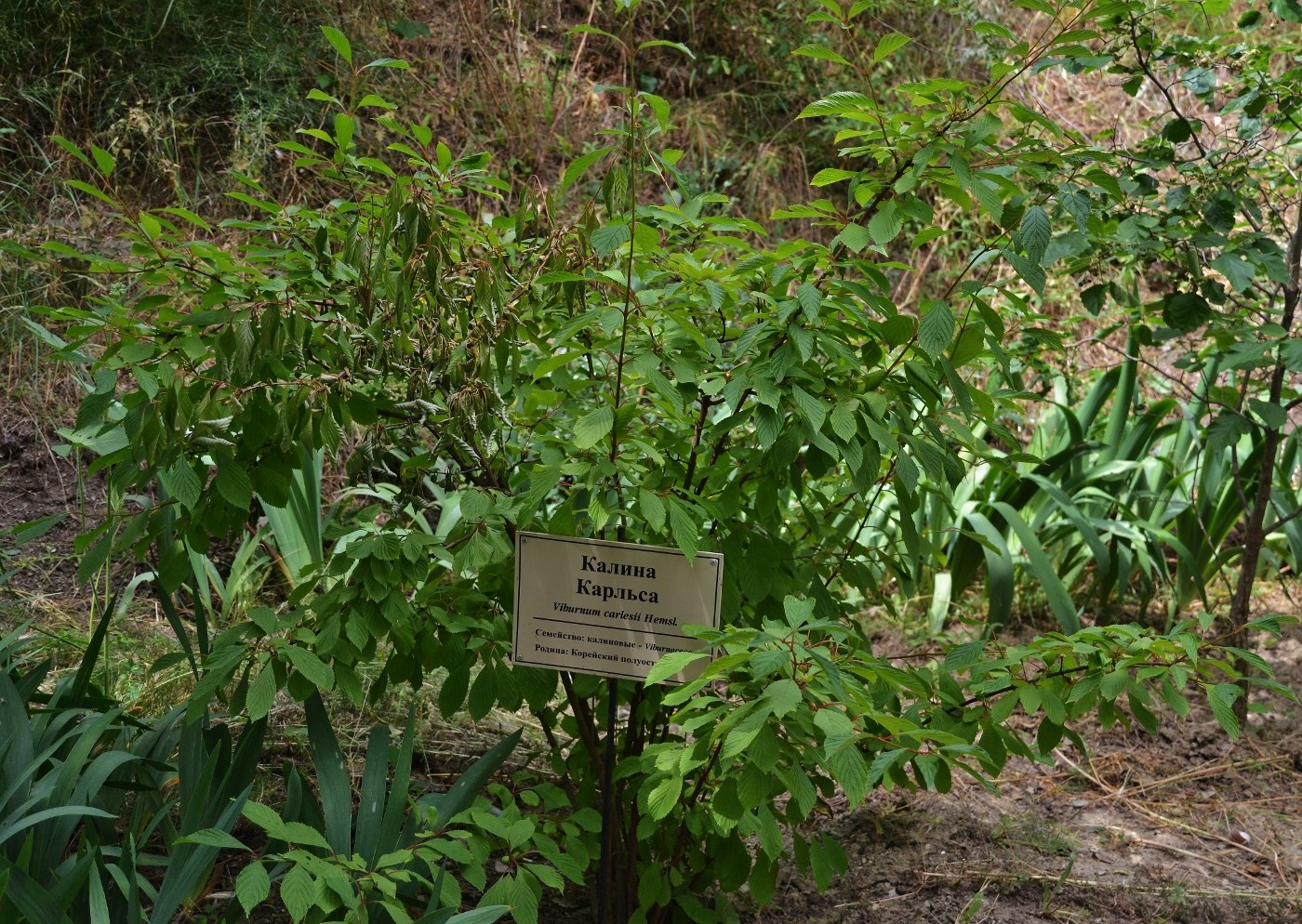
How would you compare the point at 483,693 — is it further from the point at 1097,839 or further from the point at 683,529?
the point at 1097,839

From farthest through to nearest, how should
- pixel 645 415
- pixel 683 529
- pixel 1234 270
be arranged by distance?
pixel 1234 270, pixel 645 415, pixel 683 529

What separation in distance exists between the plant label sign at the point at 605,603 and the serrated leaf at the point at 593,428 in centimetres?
23

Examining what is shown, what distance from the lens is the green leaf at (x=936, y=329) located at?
1394 millimetres

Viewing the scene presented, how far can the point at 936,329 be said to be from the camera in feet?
4.60

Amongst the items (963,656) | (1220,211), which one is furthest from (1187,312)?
(963,656)

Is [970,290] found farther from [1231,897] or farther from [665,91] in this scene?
[665,91]

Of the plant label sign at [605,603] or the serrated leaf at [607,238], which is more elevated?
the serrated leaf at [607,238]

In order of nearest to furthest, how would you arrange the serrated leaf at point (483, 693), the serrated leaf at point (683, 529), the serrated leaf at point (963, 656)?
the serrated leaf at point (683, 529) < the serrated leaf at point (963, 656) < the serrated leaf at point (483, 693)

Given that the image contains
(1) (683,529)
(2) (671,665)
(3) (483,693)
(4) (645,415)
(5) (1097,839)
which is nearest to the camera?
(2) (671,665)

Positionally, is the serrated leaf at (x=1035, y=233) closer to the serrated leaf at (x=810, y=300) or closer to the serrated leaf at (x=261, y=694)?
the serrated leaf at (x=810, y=300)

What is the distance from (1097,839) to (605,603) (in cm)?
153

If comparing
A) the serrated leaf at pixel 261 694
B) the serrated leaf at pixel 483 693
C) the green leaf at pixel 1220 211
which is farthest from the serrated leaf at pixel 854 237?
the green leaf at pixel 1220 211

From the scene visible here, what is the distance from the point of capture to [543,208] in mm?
1565

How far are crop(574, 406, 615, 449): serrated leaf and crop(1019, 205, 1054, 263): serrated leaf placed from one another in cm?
58
